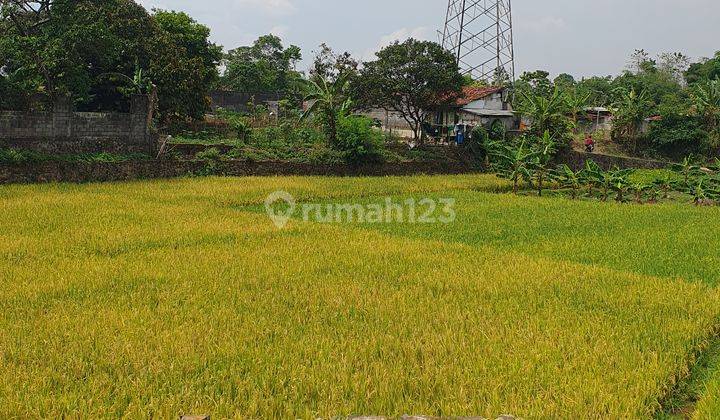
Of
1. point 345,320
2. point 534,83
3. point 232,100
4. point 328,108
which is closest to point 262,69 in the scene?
point 232,100

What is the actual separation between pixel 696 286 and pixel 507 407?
403 cm

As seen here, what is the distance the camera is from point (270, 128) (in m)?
20.5

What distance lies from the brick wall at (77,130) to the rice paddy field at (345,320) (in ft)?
17.5

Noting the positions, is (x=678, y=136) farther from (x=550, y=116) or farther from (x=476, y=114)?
(x=476, y=114)

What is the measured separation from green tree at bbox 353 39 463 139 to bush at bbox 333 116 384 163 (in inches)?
105

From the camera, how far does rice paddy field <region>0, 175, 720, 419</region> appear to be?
11.7 feet

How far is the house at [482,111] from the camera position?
26000 millimetres

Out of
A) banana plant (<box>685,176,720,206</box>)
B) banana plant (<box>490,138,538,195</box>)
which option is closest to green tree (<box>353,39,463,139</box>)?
banana plant (<box>490,138,538,195</box>)

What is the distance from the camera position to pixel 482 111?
86.9 ft

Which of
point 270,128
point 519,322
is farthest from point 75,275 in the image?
point 270,128

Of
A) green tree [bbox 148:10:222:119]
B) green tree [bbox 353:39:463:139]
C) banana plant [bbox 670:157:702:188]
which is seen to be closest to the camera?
banana plant [bbox 670:157:702:188]

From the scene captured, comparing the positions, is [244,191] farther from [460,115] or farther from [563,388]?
[460,115]

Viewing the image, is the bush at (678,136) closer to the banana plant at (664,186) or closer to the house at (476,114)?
the house at (476,114)

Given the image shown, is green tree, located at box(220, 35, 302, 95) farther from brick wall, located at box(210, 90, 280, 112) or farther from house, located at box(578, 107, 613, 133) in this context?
house, located at box(578, 107, 613, 133)
